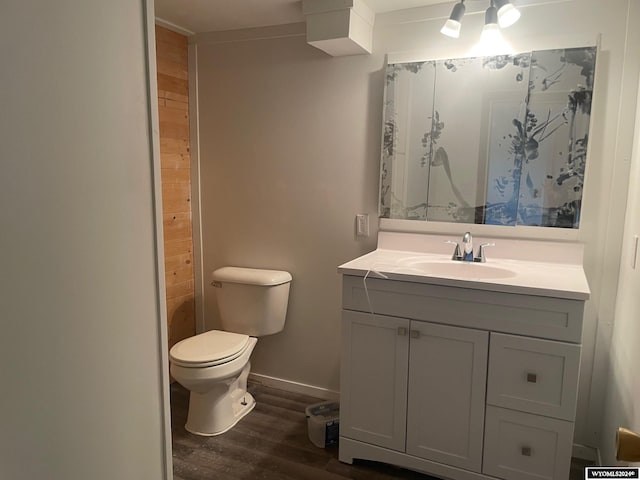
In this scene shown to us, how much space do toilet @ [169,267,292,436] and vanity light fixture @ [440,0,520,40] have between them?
60.5 inches

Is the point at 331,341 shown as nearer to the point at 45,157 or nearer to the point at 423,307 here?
the point at 423,307

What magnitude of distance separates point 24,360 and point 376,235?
1.86m

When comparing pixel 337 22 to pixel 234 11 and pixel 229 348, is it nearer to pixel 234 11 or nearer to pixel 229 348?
pixel 234 11

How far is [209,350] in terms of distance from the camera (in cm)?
231

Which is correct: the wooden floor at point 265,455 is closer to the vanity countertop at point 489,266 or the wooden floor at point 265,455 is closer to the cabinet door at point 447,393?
the cabinet door at point 447,393

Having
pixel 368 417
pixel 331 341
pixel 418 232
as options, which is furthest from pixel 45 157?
pixel 331 341

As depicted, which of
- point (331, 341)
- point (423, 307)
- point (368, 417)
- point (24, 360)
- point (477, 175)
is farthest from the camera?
point (331, 341)

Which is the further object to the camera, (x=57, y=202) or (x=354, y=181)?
(x=354, y=181)

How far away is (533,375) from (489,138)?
3.56 ft

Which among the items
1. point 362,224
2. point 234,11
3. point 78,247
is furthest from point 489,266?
point 234,11

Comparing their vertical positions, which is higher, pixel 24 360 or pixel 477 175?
pixel 477 175

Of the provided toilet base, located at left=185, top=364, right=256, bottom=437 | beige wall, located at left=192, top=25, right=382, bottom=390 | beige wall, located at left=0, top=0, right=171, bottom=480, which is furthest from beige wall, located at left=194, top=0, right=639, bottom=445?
beige wall, located at left=0, top=0, right=171, bottom=480

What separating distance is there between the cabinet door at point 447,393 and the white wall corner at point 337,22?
54.1 inches

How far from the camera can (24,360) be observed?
87 cm
